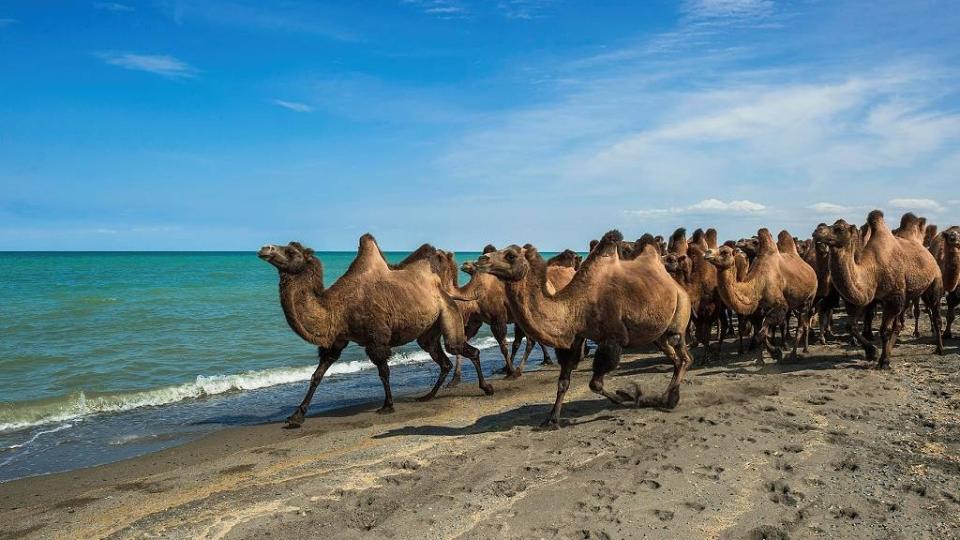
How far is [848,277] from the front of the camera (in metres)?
11.1

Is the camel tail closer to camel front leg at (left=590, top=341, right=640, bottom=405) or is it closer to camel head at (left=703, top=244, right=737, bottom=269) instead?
camel front leg at (left=590, top=341, right=640, bottom=405)

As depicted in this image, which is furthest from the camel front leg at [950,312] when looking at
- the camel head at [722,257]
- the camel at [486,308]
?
the camel at [486,308]

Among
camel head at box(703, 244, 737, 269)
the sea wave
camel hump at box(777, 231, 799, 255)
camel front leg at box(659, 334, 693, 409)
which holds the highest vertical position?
camel hump at box(777, 231, 799, 255)

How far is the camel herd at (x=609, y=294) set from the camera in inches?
319

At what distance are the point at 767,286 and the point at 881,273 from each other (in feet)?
6.11

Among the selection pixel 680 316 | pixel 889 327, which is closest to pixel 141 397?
pixel 680 316

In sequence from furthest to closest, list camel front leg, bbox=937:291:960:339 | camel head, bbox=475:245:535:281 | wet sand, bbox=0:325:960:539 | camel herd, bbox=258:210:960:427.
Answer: camel front leg, bbox=937:291:960:339, camel herd, bbox=258:210:960:427, camel head, bbox=475:245:535:281, wet sand, bbox=0:325:960:539

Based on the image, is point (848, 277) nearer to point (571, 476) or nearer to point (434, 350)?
point (434, 350)

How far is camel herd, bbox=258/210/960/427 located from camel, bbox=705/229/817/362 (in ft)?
0.09

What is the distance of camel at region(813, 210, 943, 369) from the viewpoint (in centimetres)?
1115

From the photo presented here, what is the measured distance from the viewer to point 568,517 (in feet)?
17.1

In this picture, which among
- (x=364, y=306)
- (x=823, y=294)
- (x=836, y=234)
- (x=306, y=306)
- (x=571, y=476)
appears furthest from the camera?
(x=823, y=294)

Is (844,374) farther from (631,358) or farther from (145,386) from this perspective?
(145,386)

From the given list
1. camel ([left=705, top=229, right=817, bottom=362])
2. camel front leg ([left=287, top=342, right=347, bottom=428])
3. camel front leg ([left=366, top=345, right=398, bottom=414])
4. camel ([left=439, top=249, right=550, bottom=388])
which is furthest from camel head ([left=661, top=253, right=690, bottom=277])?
camel front leg ([left=287, top=342, right=347, bottom=428])
